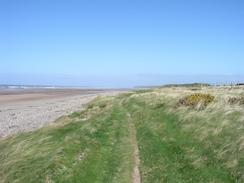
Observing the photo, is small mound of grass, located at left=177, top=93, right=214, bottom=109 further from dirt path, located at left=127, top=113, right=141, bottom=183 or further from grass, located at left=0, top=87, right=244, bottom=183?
dirt path, located at left=127, top=113, right=141, bottom=183

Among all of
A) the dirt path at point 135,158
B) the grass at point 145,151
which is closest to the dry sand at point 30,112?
the grass at point 145,151

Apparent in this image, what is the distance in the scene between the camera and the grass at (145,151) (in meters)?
21.4

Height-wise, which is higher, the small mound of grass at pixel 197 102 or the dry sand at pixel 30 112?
the small mound of grass at pixel 197 102

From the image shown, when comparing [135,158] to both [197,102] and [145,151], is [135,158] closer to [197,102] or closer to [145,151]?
[145,151]

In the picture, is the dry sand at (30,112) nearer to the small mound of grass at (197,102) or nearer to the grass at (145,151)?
the grass at (145,151)

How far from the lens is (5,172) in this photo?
27109 mm

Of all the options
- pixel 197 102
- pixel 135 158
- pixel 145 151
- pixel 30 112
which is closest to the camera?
pixel 135 158

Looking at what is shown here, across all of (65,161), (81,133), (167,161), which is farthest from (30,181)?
(81,133)

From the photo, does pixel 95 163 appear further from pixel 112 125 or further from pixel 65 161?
pixel 112 125

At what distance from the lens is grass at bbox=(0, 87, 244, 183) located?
70.2 feet

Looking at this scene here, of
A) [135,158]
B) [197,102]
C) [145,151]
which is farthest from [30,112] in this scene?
[135,158]

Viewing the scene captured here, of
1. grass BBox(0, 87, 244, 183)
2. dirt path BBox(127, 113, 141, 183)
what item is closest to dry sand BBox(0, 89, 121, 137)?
grass BBox(0, 87, 244, 183)

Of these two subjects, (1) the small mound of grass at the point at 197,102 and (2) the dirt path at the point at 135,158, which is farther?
(1) the small mound of grass at the point at 197,102

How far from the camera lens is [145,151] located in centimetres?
2686
